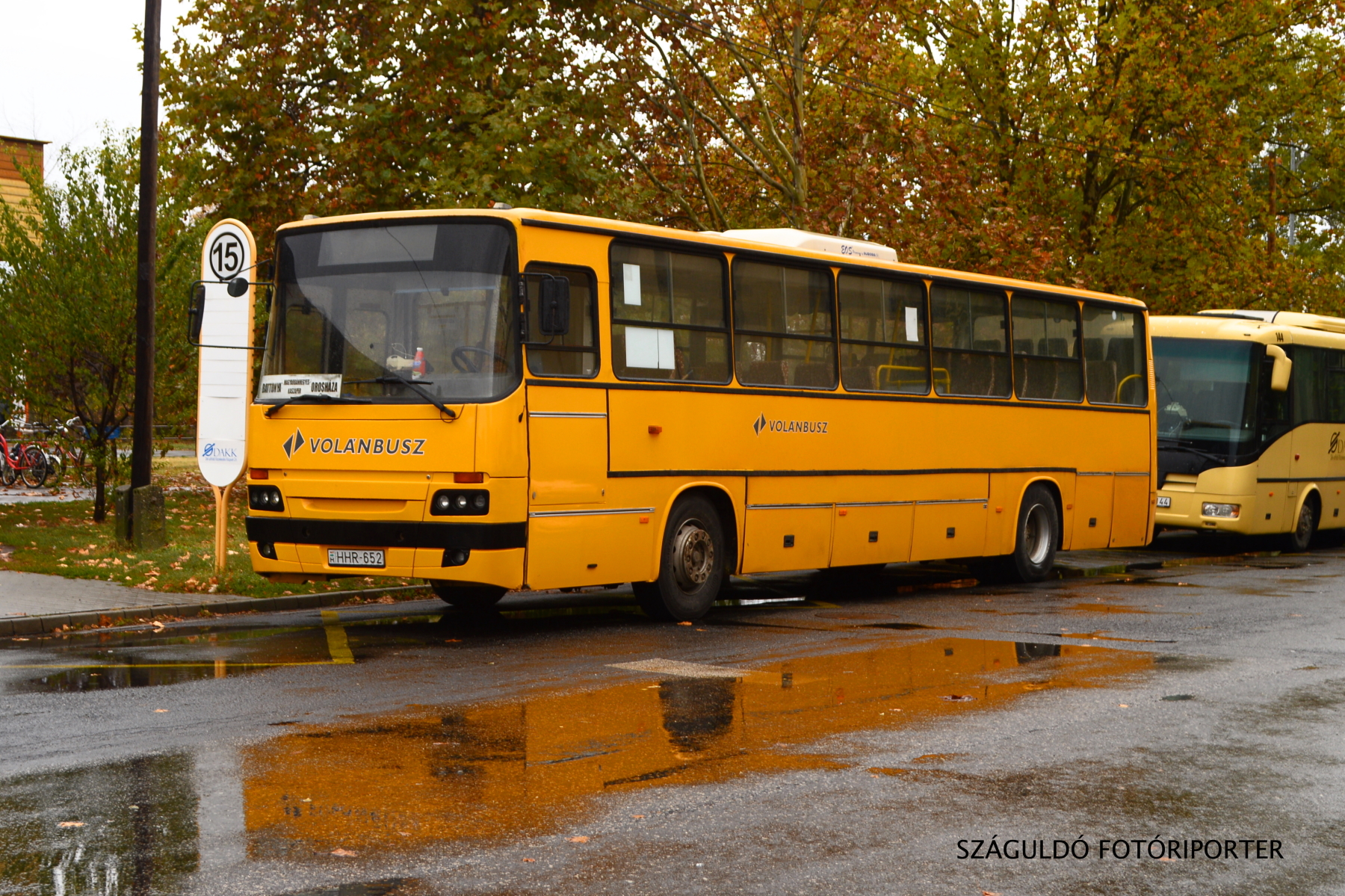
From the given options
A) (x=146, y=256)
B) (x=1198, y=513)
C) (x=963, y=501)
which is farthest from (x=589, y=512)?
(x=1198, y=513)

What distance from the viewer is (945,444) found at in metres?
16.3

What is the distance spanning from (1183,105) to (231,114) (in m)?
18.9

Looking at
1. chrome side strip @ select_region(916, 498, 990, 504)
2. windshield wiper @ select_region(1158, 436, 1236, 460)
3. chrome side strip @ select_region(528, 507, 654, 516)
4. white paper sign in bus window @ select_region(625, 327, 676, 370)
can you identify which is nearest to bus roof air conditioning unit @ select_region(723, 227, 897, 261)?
white paper sign in bus window @ select_region(625, 327, 676, 370)

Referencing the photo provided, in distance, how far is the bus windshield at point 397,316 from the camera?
1150 cm

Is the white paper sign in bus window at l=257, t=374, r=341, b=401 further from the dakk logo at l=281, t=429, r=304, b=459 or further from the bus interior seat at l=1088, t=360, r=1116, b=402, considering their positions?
the bus interior seat at l=1088, t=360, r=1116, b=402

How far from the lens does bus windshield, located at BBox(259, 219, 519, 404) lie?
11.5 meters

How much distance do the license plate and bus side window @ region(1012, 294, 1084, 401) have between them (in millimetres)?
8631

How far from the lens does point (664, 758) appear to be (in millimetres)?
7410

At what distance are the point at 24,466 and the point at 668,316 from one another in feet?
69.6

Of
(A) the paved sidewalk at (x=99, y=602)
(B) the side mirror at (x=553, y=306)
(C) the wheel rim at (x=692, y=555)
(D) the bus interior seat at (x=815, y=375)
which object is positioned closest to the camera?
(B) the side mirror at (x=553, y=306)

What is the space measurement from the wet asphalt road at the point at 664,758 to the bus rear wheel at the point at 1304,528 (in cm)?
1188

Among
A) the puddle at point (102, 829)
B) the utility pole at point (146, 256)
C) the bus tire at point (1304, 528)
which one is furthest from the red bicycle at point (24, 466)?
the puddle at point (102, 829)

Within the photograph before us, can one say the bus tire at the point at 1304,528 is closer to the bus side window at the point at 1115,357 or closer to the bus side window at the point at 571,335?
the bus side window at the point at 1115,357

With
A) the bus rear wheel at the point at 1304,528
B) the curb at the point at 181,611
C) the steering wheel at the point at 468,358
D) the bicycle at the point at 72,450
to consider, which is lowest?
the curb at the point at 181,611
